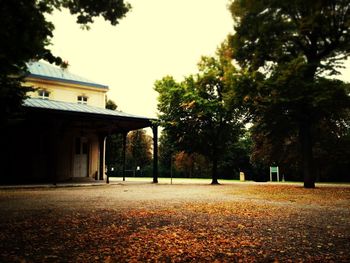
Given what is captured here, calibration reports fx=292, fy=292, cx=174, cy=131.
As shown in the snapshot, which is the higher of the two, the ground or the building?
the building

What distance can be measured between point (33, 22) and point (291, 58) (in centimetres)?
1312

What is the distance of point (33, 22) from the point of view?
5438mm

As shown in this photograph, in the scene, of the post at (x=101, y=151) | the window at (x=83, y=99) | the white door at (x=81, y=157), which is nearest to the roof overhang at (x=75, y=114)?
the white door at (x=81, y=157)

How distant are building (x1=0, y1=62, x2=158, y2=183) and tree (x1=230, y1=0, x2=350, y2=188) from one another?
283 inches

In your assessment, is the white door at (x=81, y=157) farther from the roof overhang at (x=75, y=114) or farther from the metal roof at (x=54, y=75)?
the metal roof at (x=54, y=75)

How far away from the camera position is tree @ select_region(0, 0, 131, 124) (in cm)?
524

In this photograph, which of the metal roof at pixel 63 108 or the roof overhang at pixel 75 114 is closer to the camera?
the roof overhang at pixel 75 114

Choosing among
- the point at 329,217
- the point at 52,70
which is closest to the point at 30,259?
the point at 329,217

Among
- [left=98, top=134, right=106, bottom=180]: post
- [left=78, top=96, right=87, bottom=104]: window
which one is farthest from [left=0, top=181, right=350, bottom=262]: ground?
[left=78, top=96, right=87, bottom=104]: window

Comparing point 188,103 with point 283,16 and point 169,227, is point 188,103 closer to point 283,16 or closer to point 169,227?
point 283,16

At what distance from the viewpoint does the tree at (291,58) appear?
13445 mm

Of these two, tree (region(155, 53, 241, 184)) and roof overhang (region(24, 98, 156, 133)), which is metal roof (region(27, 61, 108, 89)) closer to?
roof overhang (region(24, 98, 156, 133))

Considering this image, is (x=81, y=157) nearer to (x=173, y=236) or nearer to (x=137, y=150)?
(x=173, y=236)

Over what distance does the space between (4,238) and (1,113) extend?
275 inches
